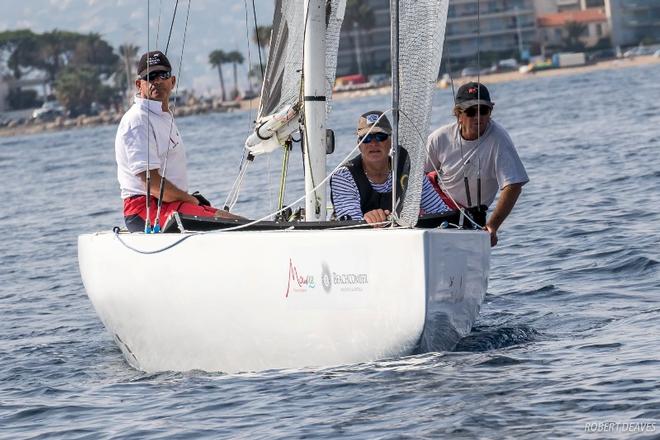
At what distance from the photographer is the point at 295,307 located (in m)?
6.35

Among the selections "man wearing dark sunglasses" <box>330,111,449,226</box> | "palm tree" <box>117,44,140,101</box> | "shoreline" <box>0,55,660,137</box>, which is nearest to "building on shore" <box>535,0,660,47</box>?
"shoreline" <box>0,55,660,137</box>

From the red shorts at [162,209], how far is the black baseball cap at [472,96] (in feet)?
4.62

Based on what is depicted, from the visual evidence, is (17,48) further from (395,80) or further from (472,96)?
(395,80)

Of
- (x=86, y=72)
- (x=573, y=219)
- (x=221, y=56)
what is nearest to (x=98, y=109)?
(x=86, y=72)

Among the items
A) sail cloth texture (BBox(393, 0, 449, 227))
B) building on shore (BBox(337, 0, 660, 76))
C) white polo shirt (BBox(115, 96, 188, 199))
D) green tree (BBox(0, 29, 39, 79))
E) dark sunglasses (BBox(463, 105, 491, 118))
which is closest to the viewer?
sail cloth texture (BBox(393, 0, 449, 227))

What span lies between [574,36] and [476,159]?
115 metres

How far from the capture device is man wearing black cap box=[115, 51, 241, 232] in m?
7.25

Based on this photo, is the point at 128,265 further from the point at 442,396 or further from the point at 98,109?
the point at 98,109

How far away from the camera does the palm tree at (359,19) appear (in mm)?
119250

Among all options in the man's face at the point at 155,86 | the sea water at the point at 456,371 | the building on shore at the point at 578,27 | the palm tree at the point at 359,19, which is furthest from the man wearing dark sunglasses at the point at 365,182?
the building on shore at the point at 578,27

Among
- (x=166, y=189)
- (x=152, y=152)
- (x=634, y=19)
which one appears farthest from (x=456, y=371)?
(x=634, y=19)

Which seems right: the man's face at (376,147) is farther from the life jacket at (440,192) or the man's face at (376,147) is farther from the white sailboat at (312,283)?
the life jacket at (440,192)

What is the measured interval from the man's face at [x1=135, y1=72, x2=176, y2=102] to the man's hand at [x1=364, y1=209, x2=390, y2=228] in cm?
147

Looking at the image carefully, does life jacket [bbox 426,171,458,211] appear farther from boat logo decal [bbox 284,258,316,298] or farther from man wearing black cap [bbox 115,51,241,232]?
boat logo decal [bbox 284,258,316,298]
